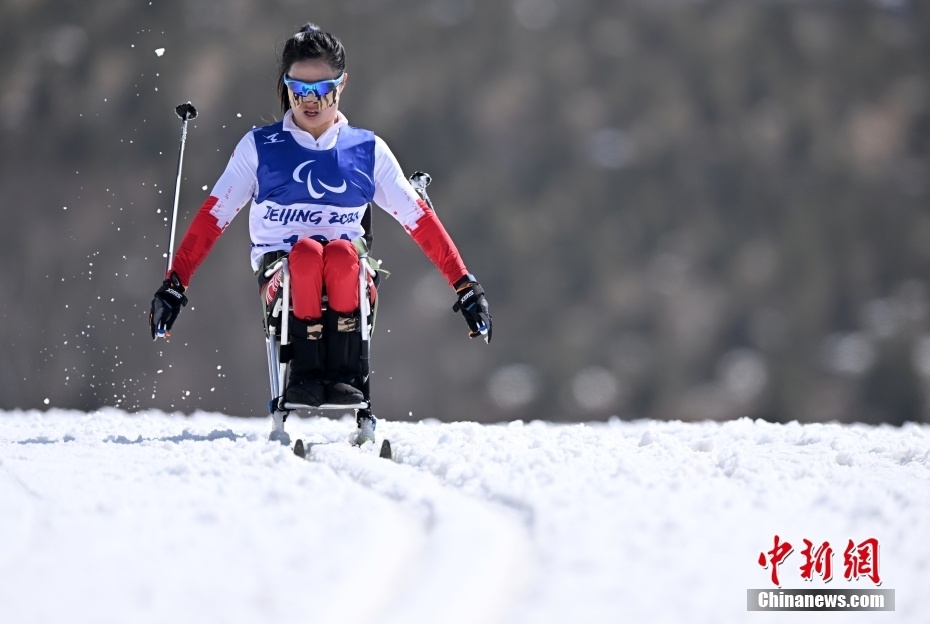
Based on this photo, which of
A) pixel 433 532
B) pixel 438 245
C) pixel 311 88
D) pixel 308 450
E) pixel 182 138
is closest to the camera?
pixel 433 532

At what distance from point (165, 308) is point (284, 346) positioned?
0.46 metres

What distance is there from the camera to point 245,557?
7.64ft

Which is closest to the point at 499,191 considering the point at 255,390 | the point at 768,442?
the point at 255,390

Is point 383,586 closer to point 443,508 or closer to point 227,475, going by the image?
point 443,508

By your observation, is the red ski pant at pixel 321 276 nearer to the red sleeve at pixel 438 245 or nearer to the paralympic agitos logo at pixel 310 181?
the paralympic agitos logo at pixel 310 181

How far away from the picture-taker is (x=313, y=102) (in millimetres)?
4449

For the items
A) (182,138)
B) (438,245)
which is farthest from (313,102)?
(182,138)

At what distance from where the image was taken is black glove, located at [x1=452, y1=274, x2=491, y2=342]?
4422mm

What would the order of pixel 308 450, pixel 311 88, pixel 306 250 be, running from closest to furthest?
1. pixel 308 450
2. pixel 306 250
3. pixel 311 88

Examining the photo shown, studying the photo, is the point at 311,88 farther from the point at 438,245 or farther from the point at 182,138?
the point at 182,138

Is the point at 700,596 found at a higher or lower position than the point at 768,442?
lower

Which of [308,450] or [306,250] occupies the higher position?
[306,250]

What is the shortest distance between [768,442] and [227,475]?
214cm

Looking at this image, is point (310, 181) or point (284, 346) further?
point (310, 181)
